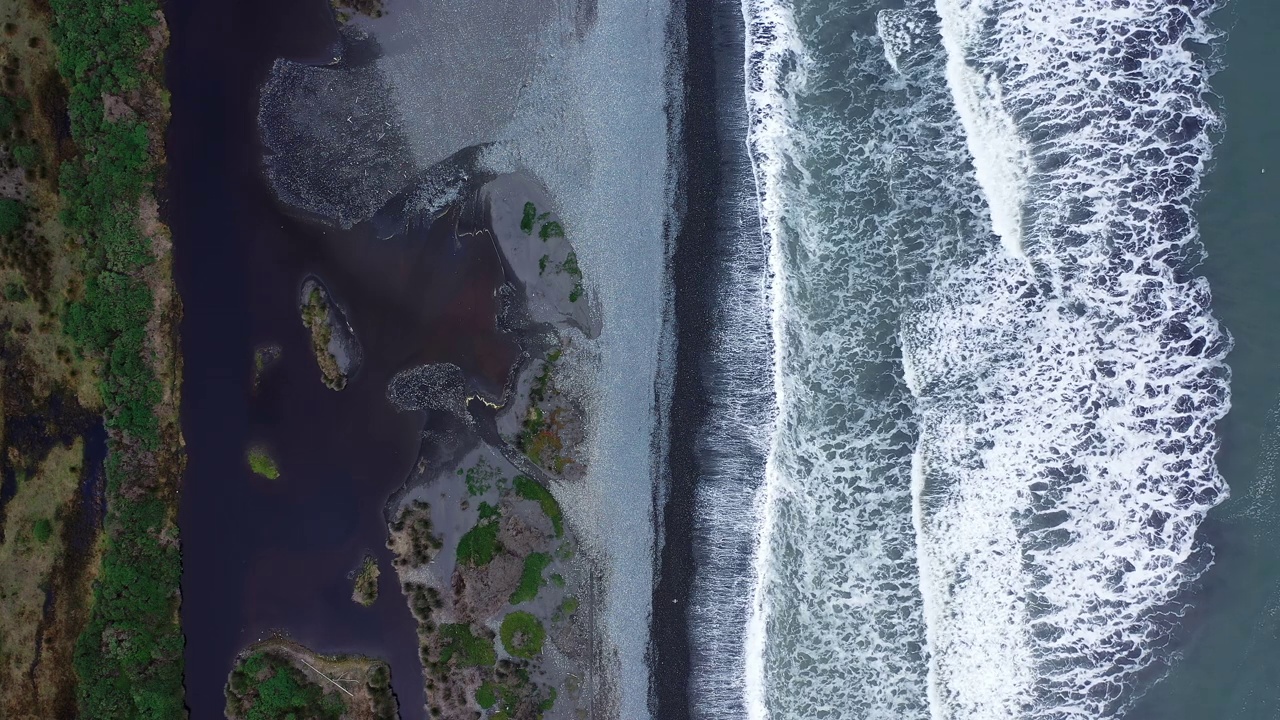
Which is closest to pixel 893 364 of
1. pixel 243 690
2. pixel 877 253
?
pixel 877 253

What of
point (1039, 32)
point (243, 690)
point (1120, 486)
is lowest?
point (243, 690)

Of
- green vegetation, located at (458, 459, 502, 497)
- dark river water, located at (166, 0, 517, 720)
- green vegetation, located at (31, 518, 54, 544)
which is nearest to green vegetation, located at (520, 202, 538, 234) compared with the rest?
dark river water, located at (166, 0, 517, 720)

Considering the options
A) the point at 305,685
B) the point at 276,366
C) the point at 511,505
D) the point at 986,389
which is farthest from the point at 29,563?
the point at 986,389

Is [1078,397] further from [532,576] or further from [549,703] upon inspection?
[549,703]

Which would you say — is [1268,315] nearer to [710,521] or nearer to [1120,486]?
[1120,486]

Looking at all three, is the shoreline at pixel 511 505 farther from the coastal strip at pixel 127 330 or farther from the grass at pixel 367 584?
the coastal strip at pixel 127 330

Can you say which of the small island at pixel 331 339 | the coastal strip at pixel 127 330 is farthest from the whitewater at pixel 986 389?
the coastal strip at pixel 127 330

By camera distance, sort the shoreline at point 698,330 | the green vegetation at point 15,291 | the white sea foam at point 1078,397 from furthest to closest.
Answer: the green vegetation at point 15,291 < the shoreline at point 698,330 < the white sea foam at point 1078,397
